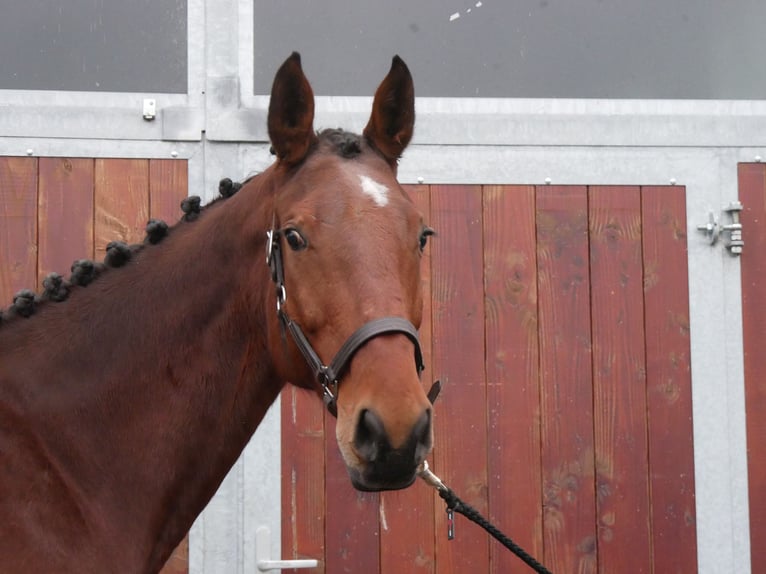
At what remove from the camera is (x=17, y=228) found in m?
3.39

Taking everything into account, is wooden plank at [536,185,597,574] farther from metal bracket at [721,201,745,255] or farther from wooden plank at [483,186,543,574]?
metal bracket at [721,201,745,255]

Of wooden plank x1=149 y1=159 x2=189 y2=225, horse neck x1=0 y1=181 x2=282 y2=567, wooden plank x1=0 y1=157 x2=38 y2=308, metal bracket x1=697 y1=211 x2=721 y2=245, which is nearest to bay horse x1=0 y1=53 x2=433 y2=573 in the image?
horse neck x1=0 y1=181 x2=282 y2=567

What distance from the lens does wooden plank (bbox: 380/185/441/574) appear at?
3459 millimetres

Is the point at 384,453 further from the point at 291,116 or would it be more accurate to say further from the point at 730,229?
the point at 730,229

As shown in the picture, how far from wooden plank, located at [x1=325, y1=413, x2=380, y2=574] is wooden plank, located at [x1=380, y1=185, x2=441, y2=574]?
0.15 ft

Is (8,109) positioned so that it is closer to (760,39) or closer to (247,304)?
(247,304)

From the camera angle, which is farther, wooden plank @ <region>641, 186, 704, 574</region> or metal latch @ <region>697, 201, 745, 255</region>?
metal latch @ <region>697, 201, 745, 255</region>

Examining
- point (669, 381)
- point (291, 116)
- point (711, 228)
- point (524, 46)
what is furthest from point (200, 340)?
point (711, 228)

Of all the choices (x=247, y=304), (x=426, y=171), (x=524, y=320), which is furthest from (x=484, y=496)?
(x=247, y=304)

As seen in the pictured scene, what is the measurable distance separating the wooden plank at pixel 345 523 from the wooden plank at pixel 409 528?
1.7 inches

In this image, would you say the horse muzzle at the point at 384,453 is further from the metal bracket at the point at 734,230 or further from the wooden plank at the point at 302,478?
the metal bracket at the point at 734,230

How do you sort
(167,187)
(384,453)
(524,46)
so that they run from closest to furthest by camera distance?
(384,453) < (167,187) < (524,46)

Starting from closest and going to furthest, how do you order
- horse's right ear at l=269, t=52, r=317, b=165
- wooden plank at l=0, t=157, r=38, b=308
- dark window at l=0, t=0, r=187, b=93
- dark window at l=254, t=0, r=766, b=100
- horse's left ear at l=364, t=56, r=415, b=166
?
horse's right ear at l=269, t=52, r=317, b=165, horse's left ear at l=364, t=56, r=415, b=166, wooden plank at l=0, t=157, r=38, b=308, dark window at l=0, t=0, r=187, b=93, dark window at l=254, t=0, r=766, b=100

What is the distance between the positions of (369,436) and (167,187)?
2140mm
